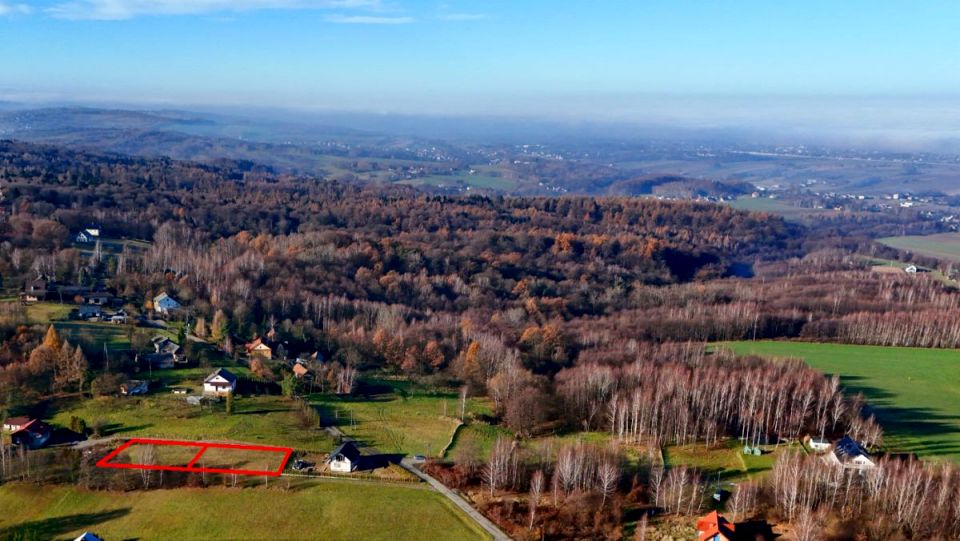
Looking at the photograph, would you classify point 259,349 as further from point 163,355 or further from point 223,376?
point 223,376

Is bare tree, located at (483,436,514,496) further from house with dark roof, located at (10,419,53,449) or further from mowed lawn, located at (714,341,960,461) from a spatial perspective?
house with dark roof, located at (10,419,53,449)

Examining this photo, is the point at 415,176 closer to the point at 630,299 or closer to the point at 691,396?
the point at 630,299

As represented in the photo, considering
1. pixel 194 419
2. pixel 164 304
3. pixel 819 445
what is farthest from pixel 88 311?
pixel 819 445

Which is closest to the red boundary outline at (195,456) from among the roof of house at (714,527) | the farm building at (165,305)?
the roof of house at (714,527)

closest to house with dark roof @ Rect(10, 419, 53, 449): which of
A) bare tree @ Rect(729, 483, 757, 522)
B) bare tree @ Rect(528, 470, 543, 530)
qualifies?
bare tree @ Rect(528, 470, 543, 530)

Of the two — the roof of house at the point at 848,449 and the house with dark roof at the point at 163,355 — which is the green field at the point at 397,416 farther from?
the roof of house at the point at 848,449

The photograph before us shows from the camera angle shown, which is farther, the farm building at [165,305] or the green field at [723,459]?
the farm building at [165,305]
